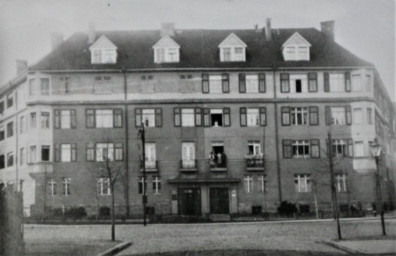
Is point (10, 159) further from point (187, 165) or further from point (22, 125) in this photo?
point (187, 165)

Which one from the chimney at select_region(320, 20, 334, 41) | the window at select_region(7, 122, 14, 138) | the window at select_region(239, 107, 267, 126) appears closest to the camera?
the window at select_region(7, 122, 14, 138)

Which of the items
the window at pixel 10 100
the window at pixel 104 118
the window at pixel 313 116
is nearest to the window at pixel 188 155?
the window at pixel 104 118

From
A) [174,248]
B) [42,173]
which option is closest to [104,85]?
[42,173]

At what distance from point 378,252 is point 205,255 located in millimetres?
5514

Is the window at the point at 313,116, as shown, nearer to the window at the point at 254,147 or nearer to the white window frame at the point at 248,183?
the window at the point at 254,147

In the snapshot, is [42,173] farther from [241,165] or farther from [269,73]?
[269,73]

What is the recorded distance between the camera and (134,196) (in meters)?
48.4

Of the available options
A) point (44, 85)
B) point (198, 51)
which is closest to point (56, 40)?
point (44, 85)

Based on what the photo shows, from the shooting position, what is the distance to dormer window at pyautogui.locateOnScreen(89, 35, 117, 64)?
4931 cm

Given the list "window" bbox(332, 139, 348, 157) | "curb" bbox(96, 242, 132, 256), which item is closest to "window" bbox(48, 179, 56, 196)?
"window" bbox(332, 139, 348, 157)

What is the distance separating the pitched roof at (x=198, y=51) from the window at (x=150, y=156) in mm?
6266

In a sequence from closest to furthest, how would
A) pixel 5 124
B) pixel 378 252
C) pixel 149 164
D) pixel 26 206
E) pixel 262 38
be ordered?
pixel 378 252 < pixel 5 124 < pixel 26 206 < pixel 149 164 < pixel 262 38

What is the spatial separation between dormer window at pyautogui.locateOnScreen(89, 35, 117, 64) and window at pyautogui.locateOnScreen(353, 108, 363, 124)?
19.4 metres

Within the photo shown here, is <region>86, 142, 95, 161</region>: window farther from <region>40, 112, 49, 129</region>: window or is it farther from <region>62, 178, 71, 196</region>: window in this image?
<region>40, 112, 49, 129</region>: window
